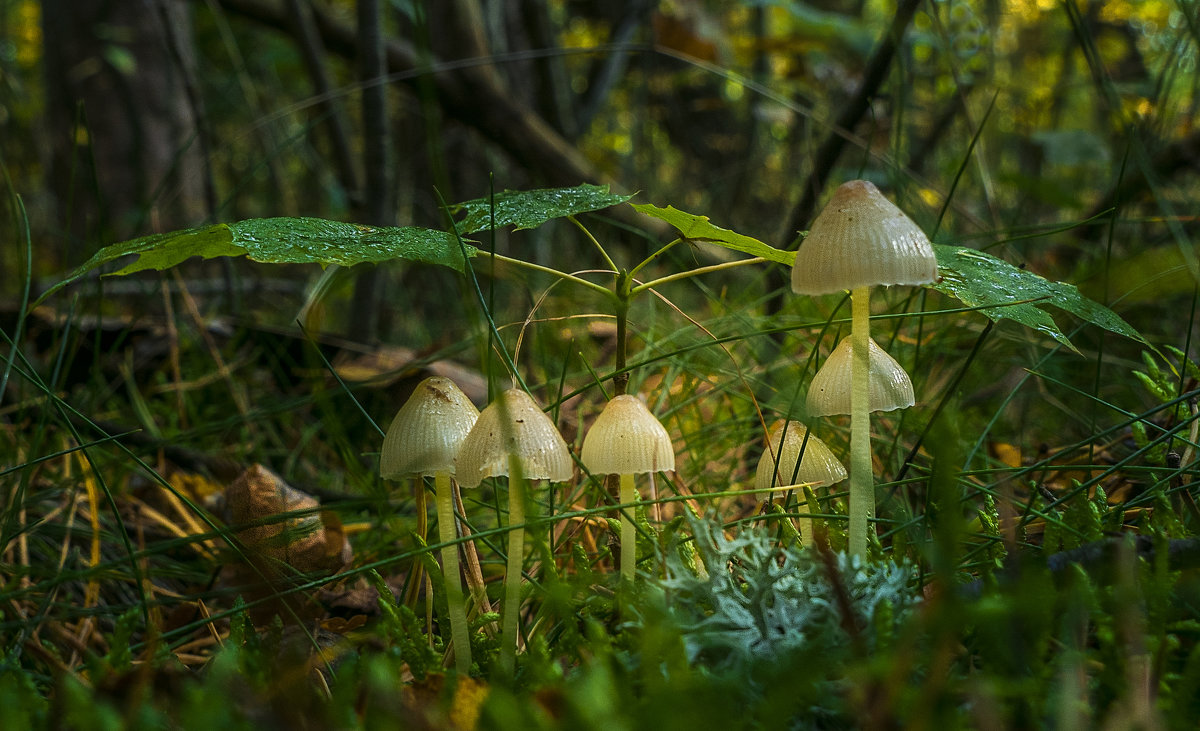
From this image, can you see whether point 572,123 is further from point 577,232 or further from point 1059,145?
point 1059,145

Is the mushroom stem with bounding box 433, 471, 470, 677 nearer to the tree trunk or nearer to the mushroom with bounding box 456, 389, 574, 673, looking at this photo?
the mushroom with bounding box 456, 389, 574, 673

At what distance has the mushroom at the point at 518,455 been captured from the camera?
3.72 ft

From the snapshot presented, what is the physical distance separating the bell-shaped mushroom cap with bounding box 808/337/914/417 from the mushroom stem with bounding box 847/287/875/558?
87mm

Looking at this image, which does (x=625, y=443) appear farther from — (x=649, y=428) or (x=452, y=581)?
(x=452, y=581)

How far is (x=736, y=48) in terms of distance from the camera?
6590 millimetres

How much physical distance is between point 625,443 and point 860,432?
34 centimetres

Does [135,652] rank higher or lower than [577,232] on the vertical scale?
lower

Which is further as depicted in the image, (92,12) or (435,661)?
(92,12)

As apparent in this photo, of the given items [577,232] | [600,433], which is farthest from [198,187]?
[600,433]

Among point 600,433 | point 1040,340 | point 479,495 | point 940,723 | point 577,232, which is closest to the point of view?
point 940,723

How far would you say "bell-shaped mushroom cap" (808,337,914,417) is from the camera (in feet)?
4.17

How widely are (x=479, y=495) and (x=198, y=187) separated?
3.15 m

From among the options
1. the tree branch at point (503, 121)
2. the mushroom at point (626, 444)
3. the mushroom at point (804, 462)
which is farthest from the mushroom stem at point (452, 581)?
the tree branch at point (503, 121)

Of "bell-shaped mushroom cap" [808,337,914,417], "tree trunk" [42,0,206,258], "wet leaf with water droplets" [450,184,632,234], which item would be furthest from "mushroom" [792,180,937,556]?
"tree trunk" [42,0,206,258]
